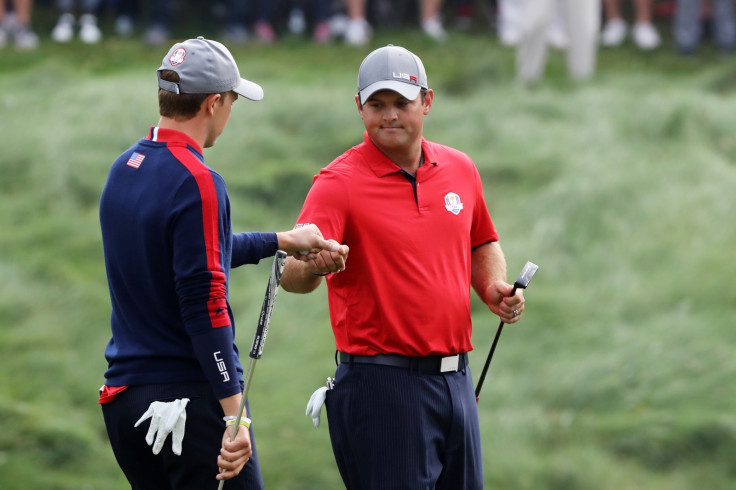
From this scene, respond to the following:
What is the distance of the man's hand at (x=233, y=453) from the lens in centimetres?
367

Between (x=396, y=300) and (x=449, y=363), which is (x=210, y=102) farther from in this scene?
(x=449, y=363)

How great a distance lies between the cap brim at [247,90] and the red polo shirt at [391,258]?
0.45 metres

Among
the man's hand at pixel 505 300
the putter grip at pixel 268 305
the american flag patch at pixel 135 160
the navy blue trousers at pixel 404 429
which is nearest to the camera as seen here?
the american flag patch at pixel 135 160

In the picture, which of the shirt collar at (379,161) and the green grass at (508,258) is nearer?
the shirt collar at (379,161)

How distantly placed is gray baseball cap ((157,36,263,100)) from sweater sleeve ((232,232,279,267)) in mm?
478

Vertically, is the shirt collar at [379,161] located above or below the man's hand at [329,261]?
above

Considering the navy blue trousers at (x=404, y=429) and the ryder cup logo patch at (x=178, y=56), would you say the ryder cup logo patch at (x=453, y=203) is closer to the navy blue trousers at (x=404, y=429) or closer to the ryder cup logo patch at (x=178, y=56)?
the navy blue trousers at (x=404, y=429)

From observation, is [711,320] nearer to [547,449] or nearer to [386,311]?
[547,449]

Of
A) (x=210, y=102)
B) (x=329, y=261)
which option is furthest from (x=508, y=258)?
(x=210, y=102)

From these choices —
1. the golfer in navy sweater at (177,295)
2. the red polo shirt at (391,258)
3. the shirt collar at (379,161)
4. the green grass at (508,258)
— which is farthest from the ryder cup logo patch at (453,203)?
the green grass at (508,258)

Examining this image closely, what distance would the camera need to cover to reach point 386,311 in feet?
13.9

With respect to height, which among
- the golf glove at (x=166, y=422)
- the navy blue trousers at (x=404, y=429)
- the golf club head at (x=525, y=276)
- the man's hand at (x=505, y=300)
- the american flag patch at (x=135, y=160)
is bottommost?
the navy blue trousers at (x=404, y=429)

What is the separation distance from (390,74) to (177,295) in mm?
1174

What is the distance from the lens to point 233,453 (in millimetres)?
3674
